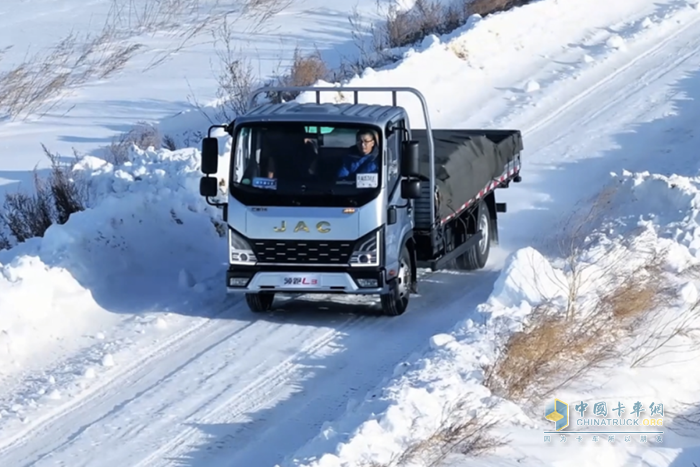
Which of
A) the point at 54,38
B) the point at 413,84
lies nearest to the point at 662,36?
the point at 413,84

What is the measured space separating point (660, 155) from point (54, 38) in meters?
18.5

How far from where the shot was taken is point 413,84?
23.2 metres

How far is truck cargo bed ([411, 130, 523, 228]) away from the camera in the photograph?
1341 cm

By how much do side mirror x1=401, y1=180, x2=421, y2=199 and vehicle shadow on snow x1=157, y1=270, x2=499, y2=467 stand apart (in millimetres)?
1299

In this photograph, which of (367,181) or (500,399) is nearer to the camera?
(500,399)

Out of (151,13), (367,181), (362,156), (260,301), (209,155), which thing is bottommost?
(260,301)

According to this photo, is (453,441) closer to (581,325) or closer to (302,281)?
(581,325)

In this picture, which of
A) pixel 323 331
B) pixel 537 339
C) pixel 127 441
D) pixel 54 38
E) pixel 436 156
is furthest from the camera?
pixel 54 38

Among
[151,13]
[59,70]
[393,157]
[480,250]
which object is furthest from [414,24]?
[393,157]

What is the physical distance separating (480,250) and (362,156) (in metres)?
3.22

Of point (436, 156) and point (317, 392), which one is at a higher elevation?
point (436, 156)

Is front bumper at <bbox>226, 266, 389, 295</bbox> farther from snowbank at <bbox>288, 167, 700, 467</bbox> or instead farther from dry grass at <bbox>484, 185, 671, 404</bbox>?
dry grass at <bbox>484, 185, 671, 404</bbox>

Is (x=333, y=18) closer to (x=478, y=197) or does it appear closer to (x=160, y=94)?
(x=160, y=94)

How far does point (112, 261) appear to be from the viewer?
14078 millimetres
